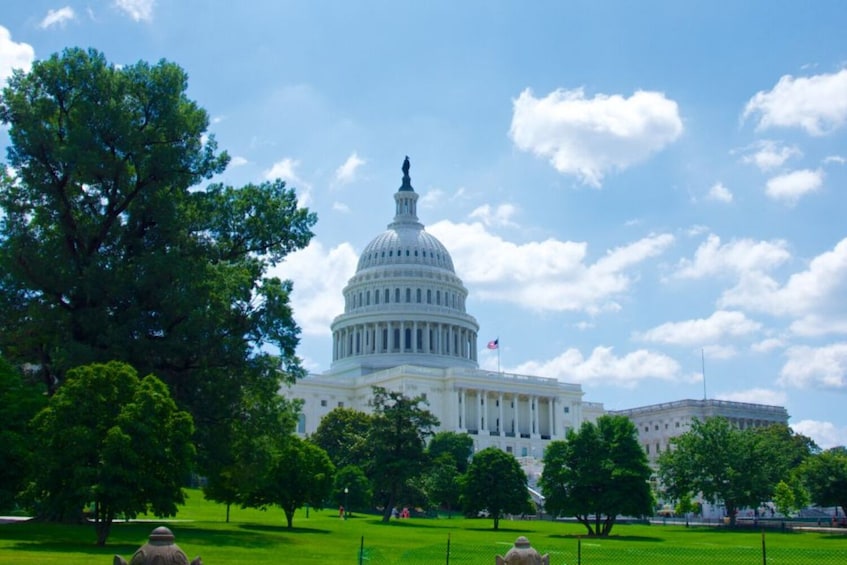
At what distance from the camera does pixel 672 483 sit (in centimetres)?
7288

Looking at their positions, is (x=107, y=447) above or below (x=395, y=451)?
below

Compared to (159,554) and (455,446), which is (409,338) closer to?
(455,446)

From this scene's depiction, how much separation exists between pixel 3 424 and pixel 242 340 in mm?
12663

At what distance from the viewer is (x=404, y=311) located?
142m

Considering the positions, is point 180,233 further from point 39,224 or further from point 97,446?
point 97,446

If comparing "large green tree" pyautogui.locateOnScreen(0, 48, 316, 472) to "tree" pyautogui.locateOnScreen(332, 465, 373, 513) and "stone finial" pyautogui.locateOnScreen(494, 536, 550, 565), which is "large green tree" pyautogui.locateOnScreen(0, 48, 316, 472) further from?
"stone finial" pyautogui.locateOnScreen(494, 536, 550, 565)

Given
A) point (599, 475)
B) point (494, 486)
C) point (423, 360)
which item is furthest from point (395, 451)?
point (423, 360)

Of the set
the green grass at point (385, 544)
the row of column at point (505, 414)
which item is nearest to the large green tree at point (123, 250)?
the green grass at point (385, 544)

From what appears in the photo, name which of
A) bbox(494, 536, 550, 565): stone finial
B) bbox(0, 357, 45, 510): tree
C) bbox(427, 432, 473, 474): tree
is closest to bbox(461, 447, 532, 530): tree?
bbox(427, 432, 473, 474): tree

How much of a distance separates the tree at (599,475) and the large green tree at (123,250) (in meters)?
20.3

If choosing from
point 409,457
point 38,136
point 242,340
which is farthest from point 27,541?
point 409,457

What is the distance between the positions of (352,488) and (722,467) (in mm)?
27725

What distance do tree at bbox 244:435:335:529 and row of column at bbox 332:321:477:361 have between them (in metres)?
85.9

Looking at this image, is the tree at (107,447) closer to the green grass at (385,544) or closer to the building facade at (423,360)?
the green grass at (385,544)
